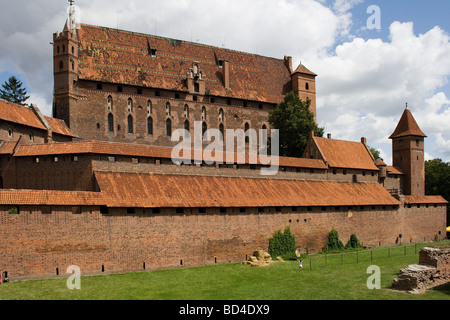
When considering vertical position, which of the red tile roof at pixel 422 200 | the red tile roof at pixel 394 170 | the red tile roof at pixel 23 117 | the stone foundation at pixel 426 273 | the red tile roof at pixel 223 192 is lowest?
the stone foundation at pixel 426 273

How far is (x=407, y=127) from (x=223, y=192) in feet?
98.1

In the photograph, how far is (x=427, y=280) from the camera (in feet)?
80.7

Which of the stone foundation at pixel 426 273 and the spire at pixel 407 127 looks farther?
the spire at pixel 407 127

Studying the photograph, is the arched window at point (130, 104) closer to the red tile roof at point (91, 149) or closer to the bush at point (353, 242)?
the red tile roof at point (91, 149)

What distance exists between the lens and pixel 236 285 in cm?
2703

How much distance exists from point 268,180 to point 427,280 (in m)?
17.7

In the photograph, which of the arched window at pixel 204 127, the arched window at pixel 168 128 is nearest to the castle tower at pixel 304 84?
the arched window at pixel 204 127

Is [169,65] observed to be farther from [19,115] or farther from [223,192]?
[223,192]

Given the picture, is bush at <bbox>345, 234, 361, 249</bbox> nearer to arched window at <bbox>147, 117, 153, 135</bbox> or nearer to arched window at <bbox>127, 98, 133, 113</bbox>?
arched window at <bbox>147, 117, 153, 135</bbox>

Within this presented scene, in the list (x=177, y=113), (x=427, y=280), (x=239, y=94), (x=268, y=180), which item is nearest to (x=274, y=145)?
(x=239, y=94)

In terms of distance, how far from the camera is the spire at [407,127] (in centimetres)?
5519

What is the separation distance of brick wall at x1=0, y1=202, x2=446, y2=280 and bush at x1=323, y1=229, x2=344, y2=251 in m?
0.55

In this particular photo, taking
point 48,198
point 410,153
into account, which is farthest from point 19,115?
point 410,153
